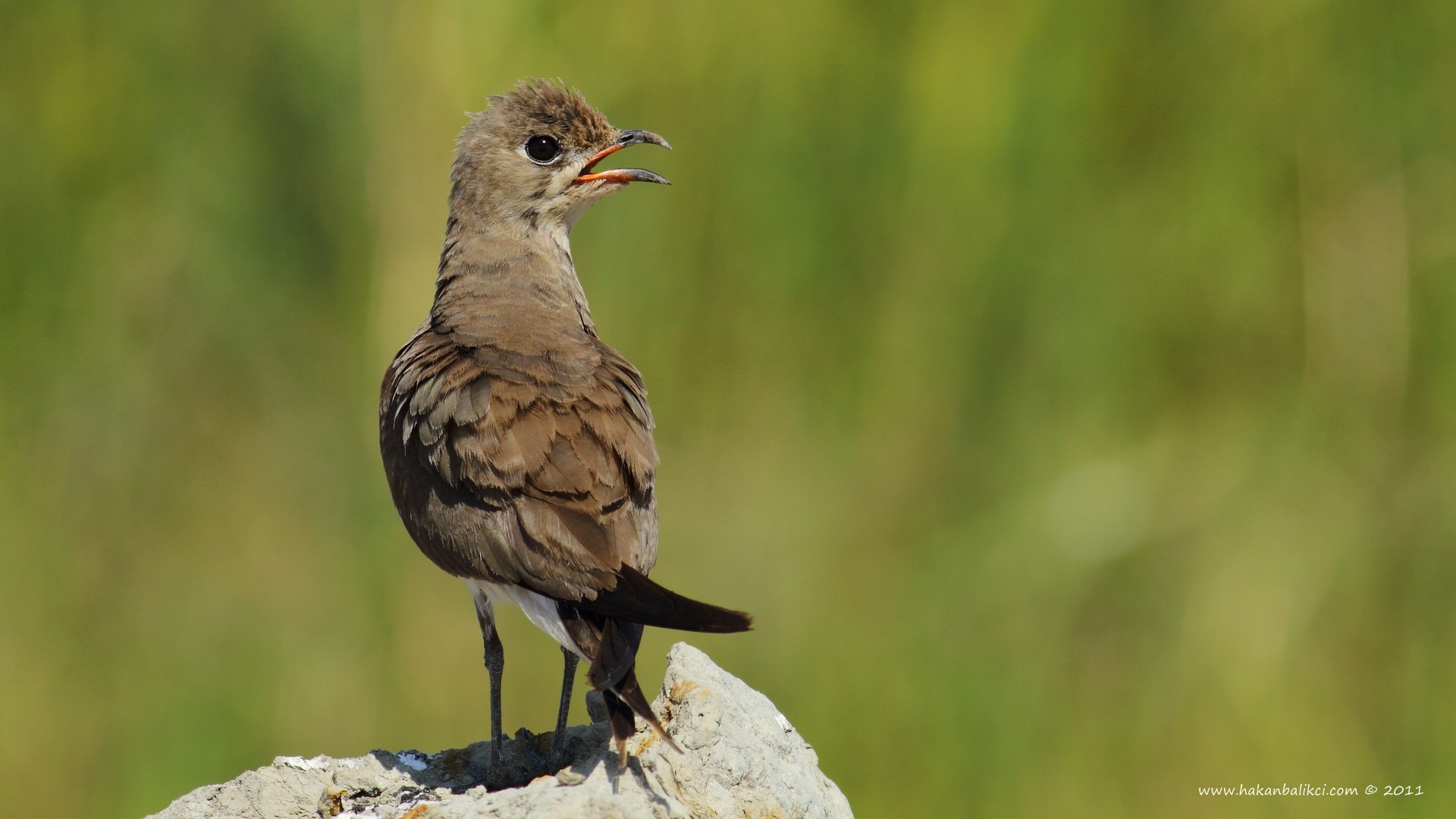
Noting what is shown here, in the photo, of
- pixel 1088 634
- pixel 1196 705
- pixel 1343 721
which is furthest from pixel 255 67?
pixel 1343 721

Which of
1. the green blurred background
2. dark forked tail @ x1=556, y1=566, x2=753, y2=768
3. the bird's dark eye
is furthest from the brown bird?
the green blurred background

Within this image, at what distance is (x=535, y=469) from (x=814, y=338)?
2.36 metres

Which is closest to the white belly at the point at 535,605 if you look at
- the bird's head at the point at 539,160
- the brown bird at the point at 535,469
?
the brown bird at the point at 535,469

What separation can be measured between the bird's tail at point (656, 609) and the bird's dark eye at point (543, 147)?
6.54ft

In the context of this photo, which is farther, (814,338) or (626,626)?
(814,338)

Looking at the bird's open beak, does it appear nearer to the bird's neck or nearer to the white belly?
the bird's neck

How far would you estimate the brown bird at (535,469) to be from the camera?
3.41 meters

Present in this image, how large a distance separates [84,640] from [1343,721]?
4644 mm

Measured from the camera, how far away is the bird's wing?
361 cm

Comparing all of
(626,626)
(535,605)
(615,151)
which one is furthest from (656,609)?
(615,151)

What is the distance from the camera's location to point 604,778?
313 cm

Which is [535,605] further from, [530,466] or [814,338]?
[814,338]

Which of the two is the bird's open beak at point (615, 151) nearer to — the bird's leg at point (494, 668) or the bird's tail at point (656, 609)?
the bird's leg at point (494, 668)

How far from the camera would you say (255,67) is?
5.91m
